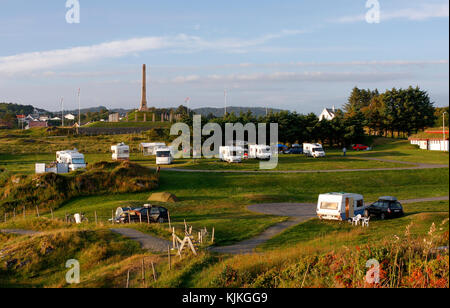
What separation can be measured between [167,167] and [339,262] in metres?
47.7

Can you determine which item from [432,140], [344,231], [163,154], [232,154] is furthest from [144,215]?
[432,140]

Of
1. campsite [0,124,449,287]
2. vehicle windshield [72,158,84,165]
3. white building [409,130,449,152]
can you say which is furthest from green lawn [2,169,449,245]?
white building [409,130,449,152]

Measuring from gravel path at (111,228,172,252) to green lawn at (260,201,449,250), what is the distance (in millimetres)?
5173

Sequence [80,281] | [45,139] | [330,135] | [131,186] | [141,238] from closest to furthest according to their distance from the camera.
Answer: [80,281], [141,238], [131,186], [330,135], [45,139]

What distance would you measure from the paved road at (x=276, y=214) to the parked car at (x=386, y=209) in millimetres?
4272

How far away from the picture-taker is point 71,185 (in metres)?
42.7

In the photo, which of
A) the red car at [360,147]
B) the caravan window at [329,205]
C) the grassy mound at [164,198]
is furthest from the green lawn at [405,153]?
the grassy mound at [164,198]

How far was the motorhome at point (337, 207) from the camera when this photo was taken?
28.3 metres

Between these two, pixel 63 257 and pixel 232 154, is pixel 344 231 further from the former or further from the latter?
pixel 232 154

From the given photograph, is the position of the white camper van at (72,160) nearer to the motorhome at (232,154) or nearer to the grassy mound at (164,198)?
the grassy mound at (164,198)

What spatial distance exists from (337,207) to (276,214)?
203 inches

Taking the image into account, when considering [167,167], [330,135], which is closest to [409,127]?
[330,135]

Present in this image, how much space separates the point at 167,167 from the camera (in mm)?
58938
